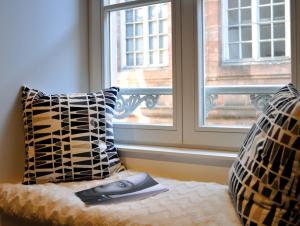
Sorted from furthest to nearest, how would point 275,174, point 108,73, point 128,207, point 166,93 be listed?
1. point 108,73
2. point 166,93
3. point 128,207
4. point 275,174

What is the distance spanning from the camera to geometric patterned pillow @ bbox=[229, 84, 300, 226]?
96cm

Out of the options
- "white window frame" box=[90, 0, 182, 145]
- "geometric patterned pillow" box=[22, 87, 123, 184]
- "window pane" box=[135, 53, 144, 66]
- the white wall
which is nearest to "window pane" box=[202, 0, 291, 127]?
"white window frame" box=[90, 0, 182, 145]

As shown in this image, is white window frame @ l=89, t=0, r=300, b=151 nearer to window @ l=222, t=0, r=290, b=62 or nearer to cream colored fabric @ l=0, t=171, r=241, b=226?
window @ l=222, t=0, r=290, b=62

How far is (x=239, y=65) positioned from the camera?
1665 millimetres

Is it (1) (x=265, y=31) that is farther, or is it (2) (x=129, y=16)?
(2) (x=129, y=16)

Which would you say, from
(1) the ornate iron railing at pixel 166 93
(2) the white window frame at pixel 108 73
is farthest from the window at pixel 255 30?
(2) the white window frame at pixel 108 73

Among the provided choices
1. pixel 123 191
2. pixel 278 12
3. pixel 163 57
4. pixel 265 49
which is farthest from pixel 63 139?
pixel 278 12

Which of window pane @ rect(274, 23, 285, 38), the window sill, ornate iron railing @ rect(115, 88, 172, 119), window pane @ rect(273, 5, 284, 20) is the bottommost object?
the window sill

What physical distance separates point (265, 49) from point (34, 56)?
1.07 meters

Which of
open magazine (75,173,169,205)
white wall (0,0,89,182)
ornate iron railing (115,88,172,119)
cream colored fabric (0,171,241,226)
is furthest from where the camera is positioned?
ornate iron railing (115,88,172,119)

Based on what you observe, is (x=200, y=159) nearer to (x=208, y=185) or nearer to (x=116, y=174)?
(x=208, y=185)

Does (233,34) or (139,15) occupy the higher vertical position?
(139,15)

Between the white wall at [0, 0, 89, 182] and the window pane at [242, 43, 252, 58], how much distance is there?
0.90 m

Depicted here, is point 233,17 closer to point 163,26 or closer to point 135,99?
point 163,26
